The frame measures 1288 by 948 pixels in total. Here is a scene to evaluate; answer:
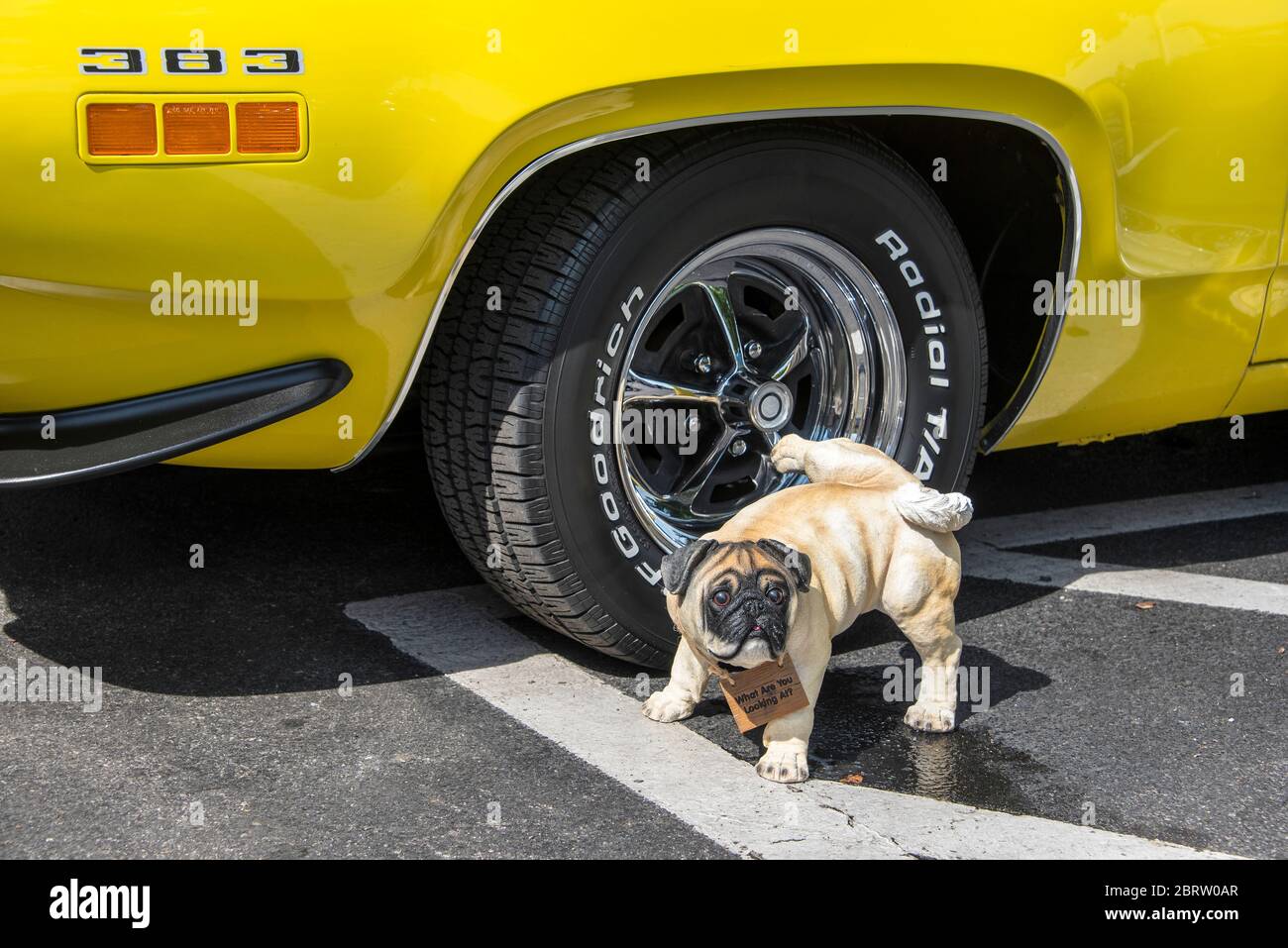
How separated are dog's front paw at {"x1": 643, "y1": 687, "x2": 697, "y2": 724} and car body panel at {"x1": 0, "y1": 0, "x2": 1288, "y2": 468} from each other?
699 millimetres

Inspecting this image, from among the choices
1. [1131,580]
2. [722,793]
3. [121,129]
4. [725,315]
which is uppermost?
[121,129]

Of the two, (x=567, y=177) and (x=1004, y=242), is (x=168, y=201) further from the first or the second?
(x=1004, y=242)

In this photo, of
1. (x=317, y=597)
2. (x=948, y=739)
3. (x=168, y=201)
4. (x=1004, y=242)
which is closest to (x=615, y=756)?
(x=948, y=739)

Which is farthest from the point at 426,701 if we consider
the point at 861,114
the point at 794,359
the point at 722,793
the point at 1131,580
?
the point at 1131,580

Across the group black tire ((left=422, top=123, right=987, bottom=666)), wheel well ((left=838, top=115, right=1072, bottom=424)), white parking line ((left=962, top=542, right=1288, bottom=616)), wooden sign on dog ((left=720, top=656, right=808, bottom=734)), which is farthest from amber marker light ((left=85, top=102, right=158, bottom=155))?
white parking line ((left=962, top=542, right=1288, bottom=616))

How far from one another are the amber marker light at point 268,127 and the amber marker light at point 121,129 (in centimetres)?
12

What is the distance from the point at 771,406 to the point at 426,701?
906 mm

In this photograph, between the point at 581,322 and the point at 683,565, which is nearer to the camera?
the point at 683,565

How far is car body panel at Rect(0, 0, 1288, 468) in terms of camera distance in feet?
7.43

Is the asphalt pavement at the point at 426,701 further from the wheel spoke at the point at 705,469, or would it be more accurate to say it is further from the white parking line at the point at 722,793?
the wheel spoke at the point at 705,469

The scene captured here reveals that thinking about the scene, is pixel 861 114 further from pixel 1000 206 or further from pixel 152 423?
pixel 152 423

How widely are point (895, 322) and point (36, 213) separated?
5.44 feet

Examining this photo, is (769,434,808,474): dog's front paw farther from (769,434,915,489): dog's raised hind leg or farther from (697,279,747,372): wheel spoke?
(697,279,747,372): wheel spoke

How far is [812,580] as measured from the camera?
102 inches
